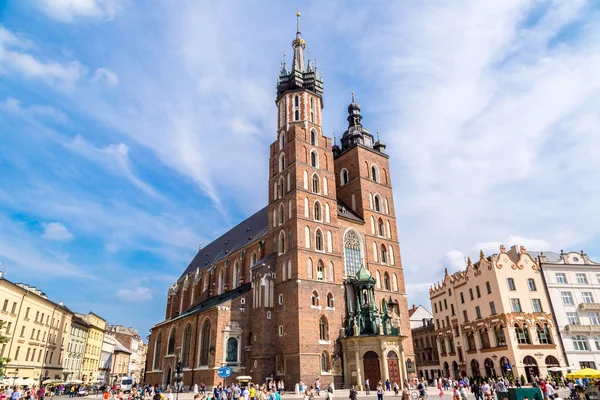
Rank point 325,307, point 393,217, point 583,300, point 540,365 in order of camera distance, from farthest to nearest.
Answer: point 393,217 → point 583,300 → point 540,365 → point 325,307

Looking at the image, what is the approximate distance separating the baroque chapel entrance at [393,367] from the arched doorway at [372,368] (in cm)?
92

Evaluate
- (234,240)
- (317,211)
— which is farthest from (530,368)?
(234,240)

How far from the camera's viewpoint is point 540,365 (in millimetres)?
36312

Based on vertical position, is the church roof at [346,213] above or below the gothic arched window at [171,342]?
above

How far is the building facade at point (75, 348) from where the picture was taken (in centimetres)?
5038

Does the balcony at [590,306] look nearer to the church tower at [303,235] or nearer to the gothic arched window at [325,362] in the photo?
the church tower at [303,235]

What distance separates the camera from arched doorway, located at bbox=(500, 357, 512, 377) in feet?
118

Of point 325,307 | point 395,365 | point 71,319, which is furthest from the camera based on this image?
point 71,319

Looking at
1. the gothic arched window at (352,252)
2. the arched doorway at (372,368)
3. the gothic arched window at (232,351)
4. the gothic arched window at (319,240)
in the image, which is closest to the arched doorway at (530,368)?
the arched doorway at (372,368)

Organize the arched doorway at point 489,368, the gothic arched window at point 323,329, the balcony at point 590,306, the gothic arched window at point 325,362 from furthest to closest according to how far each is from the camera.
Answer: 1. the arched doorway at point 489,368
2. the balcony at point 590,306
3. the gothic arched window at point 323,329
4. the gothic arched window at point 325,362

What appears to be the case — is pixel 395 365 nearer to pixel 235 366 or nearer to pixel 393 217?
pixel 235 366

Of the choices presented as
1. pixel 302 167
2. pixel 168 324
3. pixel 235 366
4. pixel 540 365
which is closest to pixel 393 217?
pixel 302 167

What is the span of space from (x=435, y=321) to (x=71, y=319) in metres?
46.1

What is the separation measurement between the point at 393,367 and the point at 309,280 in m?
9.13
